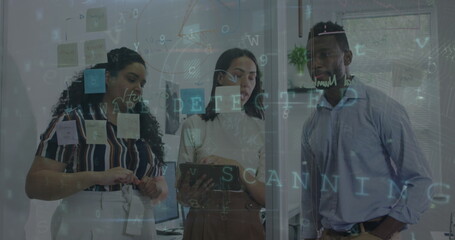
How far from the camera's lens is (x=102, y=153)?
2037mm

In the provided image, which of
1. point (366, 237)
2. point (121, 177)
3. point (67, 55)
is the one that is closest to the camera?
point (366, 237)

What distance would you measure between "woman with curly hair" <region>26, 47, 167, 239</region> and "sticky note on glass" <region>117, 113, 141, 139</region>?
14 millimetres

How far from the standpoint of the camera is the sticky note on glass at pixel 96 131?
2.04 m

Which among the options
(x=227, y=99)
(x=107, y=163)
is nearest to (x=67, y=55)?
(x=107, y=163)

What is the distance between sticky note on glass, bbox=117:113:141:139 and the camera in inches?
79.1

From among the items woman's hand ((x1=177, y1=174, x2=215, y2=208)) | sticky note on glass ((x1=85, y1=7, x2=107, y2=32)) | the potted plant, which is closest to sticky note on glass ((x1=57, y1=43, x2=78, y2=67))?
sticky note on glass ((x1=85, y1=7, x2=107, y2=32))

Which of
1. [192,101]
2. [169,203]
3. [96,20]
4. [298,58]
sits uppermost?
[96,20]

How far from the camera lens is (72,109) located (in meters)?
2.10

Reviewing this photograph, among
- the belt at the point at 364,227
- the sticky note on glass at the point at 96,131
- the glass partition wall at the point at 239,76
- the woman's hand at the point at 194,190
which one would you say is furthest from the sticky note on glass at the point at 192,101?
the belt at the point at 364,227

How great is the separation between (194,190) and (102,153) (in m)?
0.45

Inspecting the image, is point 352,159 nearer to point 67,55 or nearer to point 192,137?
point 192,137

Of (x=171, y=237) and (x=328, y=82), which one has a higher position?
(x=328, y=82)

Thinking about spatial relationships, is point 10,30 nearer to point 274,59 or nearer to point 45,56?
point 45,56

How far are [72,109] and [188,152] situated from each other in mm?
578
